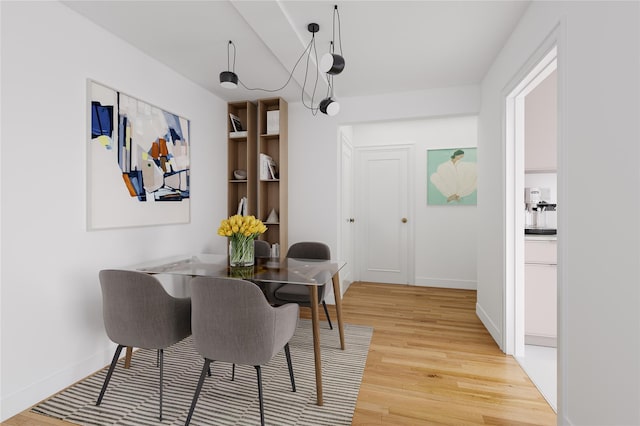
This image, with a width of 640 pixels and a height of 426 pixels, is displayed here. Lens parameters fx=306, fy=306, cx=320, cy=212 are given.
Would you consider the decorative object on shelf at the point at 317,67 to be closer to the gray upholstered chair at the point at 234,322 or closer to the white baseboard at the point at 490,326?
the gray upholstered chair at the point at 234,322

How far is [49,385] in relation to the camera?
1.94 m

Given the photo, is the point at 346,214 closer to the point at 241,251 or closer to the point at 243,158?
the point at 243,158

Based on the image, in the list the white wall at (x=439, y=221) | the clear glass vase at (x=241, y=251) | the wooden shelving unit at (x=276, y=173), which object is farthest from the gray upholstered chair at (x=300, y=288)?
the white wall at (x=439, y=221)

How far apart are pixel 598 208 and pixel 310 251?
2250mm

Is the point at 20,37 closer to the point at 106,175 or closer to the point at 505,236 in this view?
the point at 106,175

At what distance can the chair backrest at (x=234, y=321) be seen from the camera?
1.58 metres

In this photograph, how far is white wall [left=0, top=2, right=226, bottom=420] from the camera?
1753 millimetres

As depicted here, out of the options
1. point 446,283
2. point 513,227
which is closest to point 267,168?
point 513,227

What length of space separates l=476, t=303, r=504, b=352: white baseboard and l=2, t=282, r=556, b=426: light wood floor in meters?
0.05

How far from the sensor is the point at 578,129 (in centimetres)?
145

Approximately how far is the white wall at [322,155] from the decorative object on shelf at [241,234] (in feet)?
5.00

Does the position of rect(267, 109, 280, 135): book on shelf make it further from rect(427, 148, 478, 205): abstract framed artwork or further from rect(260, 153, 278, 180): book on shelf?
rect(427, 148, 478, 205): abstract framed artwork

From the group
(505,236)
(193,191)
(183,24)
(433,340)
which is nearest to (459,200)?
→ (505,236)

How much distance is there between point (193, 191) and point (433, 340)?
9.19 ft
